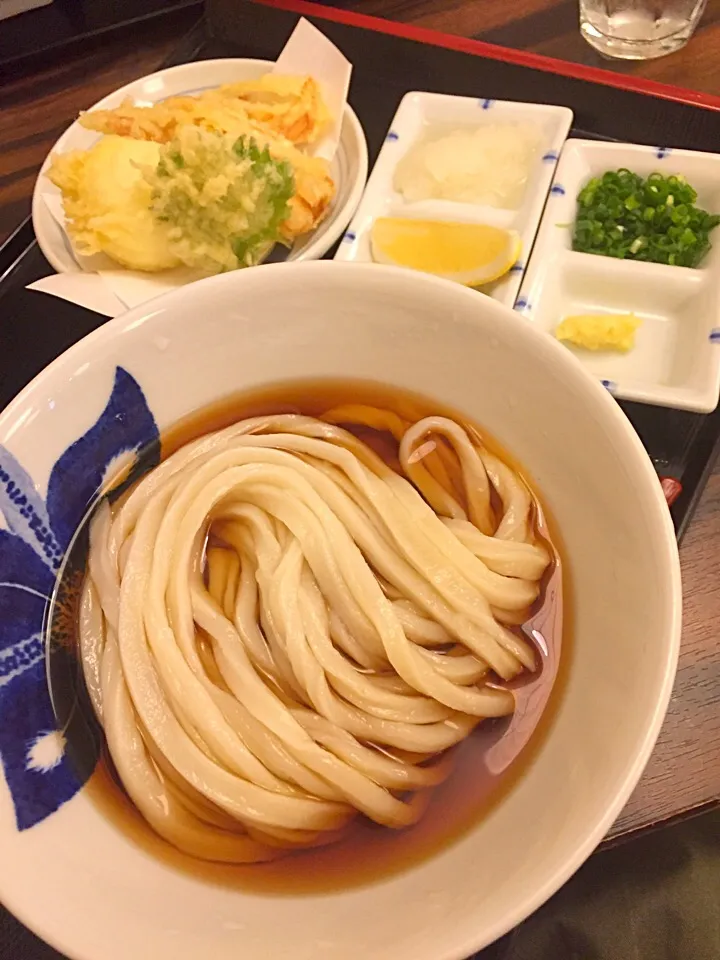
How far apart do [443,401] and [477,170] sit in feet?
3.29

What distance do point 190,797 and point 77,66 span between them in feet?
6.50

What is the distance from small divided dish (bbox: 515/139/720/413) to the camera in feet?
5.27

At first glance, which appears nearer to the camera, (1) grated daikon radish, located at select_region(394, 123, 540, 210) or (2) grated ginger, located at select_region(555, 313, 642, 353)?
(2) grated ginger, located at select_region(555, 313, 642, 353)

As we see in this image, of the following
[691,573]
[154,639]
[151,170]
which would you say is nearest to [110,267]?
[151,170]

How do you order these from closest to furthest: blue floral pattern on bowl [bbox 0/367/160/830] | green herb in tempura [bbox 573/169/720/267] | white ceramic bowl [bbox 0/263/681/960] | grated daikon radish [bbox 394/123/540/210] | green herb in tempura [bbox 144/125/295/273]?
white ceramic bowl [bbox 0/263/681/960]
blue floral pattern on bowl [bbox 0/367/160/830]
green herb in tempura [bbox 144/125/295/273]
green herb in tempura [bbox 573/169/720/267]
grated daikon radish [bbox 394/123/540/210]

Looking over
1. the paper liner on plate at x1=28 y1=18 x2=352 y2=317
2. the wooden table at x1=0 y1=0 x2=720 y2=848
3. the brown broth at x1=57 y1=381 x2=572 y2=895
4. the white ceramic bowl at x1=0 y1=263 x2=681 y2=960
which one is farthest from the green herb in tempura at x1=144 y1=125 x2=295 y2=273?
the brown broth at x1=57 y1=381 x2=572 y2=895

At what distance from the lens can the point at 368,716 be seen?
3.09 feet

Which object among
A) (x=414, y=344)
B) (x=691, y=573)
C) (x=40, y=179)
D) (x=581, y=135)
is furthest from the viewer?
(x=581, y=135)

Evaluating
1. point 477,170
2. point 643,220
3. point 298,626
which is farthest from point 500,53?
point 298,626

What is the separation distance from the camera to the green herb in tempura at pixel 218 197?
5.19 feet

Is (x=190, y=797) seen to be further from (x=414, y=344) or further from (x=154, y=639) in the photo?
(x=414, y=344)

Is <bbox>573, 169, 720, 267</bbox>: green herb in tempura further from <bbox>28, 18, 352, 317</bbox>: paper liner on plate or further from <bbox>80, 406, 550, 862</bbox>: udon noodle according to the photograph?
<bbox>80, 406, 550, 862</bbox>: udon noodle

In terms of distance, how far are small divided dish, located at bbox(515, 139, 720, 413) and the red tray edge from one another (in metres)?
0.13

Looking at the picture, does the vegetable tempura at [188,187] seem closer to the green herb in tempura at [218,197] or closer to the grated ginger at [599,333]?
the green herb in tempura at [218,197]
